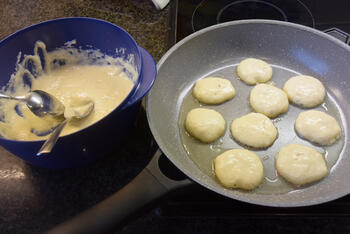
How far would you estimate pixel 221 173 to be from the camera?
83cm

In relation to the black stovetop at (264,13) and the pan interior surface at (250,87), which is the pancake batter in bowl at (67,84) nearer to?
the pan interior surface at (250,87)

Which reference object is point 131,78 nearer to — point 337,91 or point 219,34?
point 219,34

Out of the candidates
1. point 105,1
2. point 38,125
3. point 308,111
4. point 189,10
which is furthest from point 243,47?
point 38,125

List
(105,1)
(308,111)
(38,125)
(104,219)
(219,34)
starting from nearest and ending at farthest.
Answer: (104,219) → (38,125) → (308,111) → (219,34) → (105,1)

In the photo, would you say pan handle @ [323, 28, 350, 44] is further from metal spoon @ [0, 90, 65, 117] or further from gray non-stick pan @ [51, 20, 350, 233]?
metal spoon @ [0, 90, 65, 117]

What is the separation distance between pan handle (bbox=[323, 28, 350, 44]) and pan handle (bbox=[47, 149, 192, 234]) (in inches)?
36.2

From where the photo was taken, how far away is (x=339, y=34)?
1142 millimetres

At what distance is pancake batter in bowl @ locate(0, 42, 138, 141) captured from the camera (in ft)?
2.57

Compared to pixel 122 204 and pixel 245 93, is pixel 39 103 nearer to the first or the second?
pixel 122 204

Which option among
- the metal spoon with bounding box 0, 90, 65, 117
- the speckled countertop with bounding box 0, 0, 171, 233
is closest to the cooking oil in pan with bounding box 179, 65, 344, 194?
the speckled countertop with bounding box 0, 0, 171, 233

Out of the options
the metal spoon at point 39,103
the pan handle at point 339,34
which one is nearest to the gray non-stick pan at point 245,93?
the pan handle at point 339,34

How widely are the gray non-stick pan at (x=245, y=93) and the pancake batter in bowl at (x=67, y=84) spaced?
0.13m

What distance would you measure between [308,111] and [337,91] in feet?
0.64

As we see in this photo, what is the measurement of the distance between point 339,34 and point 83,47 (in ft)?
3.33
